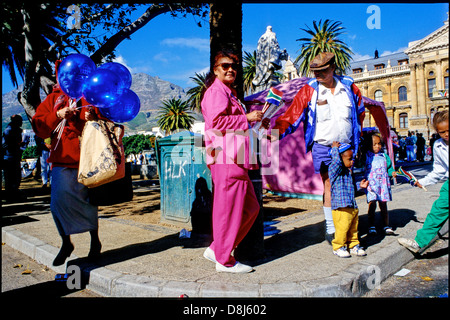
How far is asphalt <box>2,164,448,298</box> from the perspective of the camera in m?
2.67

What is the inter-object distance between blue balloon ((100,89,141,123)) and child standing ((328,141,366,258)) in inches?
85.9

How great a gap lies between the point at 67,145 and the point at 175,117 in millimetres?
56500

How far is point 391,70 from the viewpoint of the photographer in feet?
192

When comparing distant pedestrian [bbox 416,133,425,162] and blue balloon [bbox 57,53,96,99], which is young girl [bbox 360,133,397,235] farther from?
distant pedestrian [bbox 416,133,425,162]

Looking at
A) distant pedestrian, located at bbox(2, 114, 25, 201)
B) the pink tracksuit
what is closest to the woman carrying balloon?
the pink tracksuit

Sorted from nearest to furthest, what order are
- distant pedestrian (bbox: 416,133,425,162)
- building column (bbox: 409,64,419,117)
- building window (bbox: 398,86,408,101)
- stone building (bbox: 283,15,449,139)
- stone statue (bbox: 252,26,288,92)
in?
stone statue (bbox: 252,26,288,92)
distant pedestrian (bbox: 416,133,425,162)
stone building (bbox: 283,15,449,139)
building column (bbox: 409,64,419,117)
building window (bbox: 398,86,408,101)

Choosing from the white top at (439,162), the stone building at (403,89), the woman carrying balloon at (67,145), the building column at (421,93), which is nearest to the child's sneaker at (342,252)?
the white top at (439,162)

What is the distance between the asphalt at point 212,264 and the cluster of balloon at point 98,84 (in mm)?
1561

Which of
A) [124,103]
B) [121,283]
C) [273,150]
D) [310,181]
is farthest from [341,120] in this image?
[273,150]

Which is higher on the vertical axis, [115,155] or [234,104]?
[234,104]

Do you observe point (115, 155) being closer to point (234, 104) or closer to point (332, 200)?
point (234, 104)

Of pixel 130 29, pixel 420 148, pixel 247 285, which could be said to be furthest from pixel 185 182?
pixel 420 148
